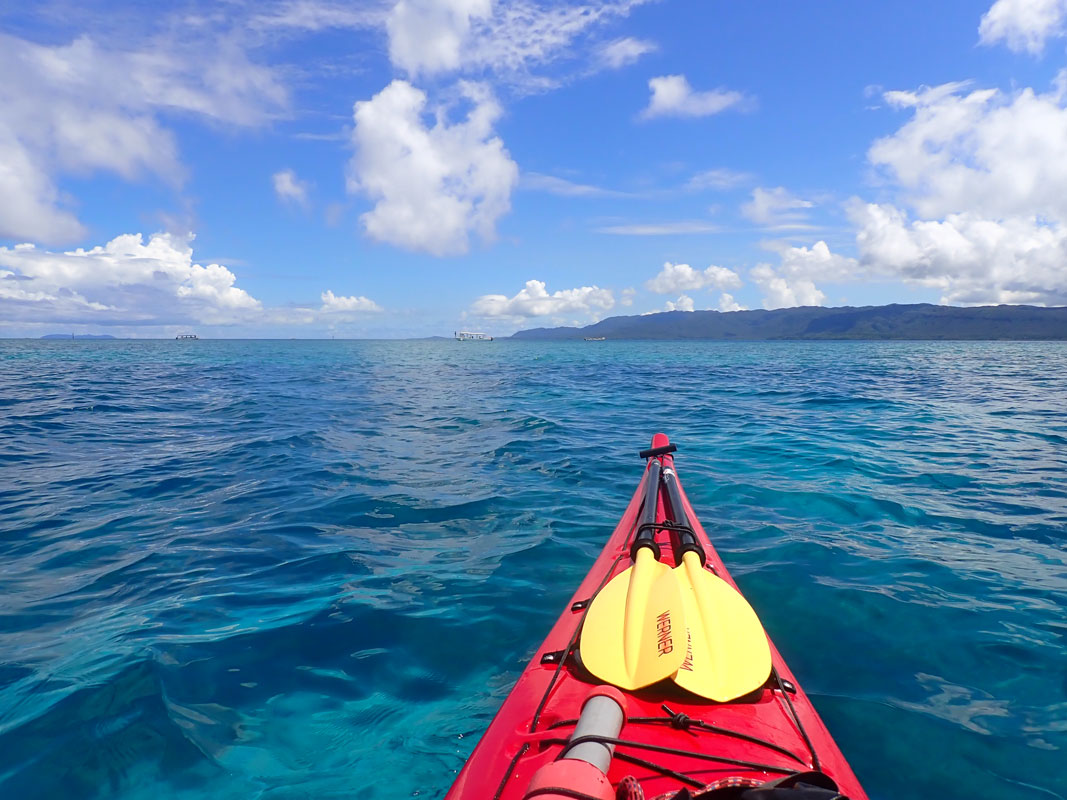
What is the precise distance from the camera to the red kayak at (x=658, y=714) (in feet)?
7.33

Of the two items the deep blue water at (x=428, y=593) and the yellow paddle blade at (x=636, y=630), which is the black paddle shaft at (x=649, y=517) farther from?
the deep blue water at (x=428, y=593)

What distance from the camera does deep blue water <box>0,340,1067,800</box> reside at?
12.1 ft

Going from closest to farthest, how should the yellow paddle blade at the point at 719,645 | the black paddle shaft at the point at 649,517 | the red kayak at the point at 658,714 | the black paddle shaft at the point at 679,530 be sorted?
the red kayak at the point at 658,714 → the yellow paddle blade at the point at 719,645 → the black paddle shaft at the point at 679,530 → the black paddle shaft at the point at 649,517

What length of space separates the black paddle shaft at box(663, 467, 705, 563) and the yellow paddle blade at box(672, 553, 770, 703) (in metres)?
0.53

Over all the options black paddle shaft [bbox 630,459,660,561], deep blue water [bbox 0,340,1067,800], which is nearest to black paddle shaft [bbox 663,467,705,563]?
black paddle shaft [bbox 630,459,660,561]

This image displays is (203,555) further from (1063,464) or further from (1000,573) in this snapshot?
(1063,464)

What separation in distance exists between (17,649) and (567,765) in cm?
531

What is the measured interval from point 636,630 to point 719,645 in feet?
1.61

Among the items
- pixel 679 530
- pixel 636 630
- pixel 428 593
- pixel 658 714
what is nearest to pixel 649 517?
pixel 679 530

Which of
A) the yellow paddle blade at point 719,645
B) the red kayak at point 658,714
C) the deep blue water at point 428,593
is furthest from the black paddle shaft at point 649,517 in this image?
the deep blue water at point 428,593

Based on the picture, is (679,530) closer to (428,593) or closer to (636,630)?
(636,630)

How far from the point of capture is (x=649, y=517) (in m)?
5.56

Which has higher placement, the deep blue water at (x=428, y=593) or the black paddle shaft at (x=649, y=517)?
the black paddle shaft at (x=649, y=517)

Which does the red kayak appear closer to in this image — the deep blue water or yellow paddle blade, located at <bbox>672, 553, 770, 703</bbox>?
yellow paddle blade, located at <bbox>672, 553, 770, 703</bbox>
